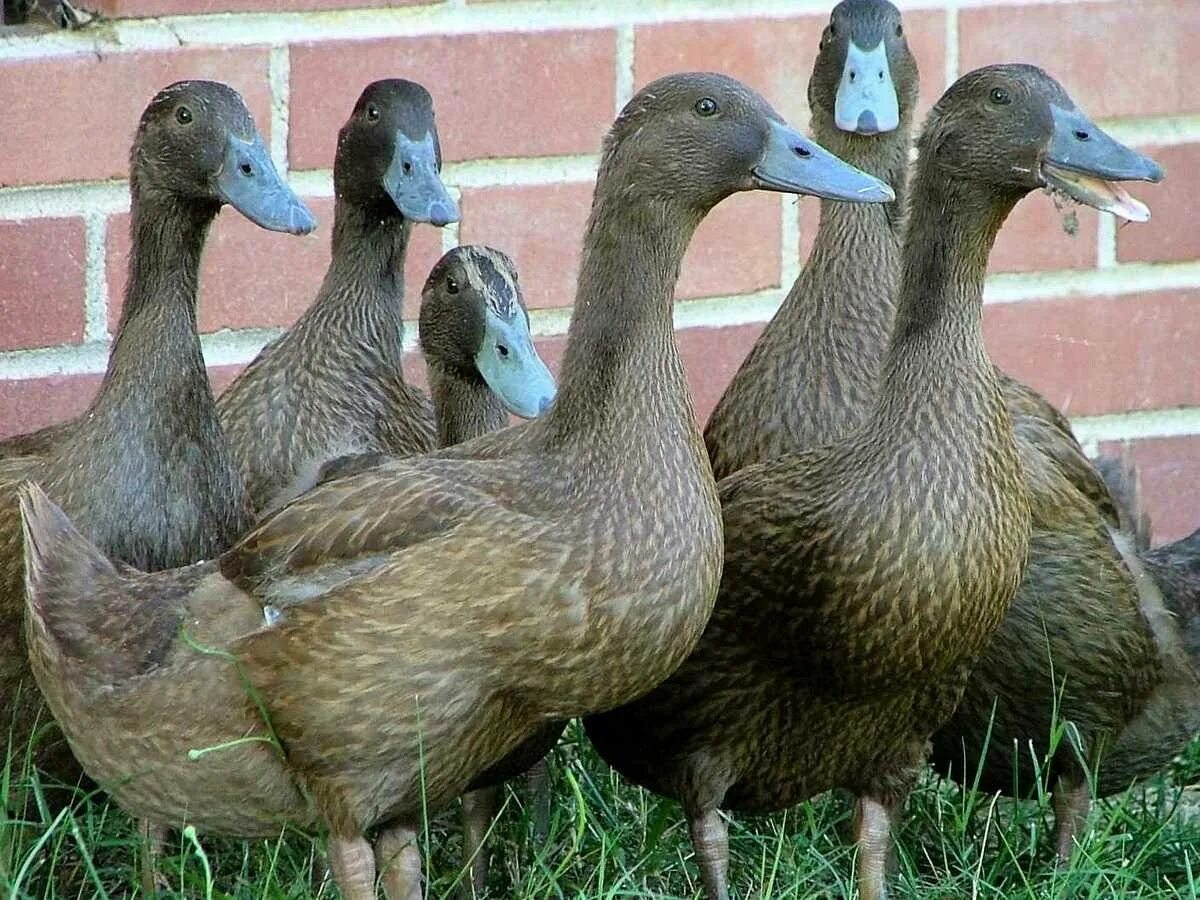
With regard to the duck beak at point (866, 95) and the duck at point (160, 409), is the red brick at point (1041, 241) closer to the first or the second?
the duck beak at point (866, 95)

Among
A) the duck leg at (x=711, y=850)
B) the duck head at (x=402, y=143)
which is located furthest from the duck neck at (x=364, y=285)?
the duck leg at (x=711, y=850)

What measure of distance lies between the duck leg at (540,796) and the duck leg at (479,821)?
Answer: 79mm

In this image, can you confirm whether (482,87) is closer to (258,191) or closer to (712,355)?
(712,355)

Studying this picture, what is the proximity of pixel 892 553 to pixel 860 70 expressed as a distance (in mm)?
834

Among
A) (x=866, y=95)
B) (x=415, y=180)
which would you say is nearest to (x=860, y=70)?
(x=866, y=95)

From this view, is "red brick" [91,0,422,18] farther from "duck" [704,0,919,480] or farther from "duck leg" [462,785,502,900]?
"duck leg" [462,785,502,900]

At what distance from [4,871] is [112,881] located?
451 mm

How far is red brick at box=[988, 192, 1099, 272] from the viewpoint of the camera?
420cm

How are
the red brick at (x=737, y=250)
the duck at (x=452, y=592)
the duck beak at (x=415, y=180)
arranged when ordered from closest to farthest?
the duck at (x=452, y=592) → the duck beak at (x=415, y=180) → the red brick at (x=737, y=250)

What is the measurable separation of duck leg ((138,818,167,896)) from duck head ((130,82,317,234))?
2.53ft

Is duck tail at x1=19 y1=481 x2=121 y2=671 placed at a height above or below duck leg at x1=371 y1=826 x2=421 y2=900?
above

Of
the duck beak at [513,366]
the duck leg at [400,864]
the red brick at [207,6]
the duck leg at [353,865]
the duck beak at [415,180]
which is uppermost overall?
the red brick at [207,6]

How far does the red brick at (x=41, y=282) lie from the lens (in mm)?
3646

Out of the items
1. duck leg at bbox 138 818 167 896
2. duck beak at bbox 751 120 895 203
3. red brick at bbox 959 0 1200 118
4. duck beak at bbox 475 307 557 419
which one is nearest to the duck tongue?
duck beak at bbox 751 120 895 203
